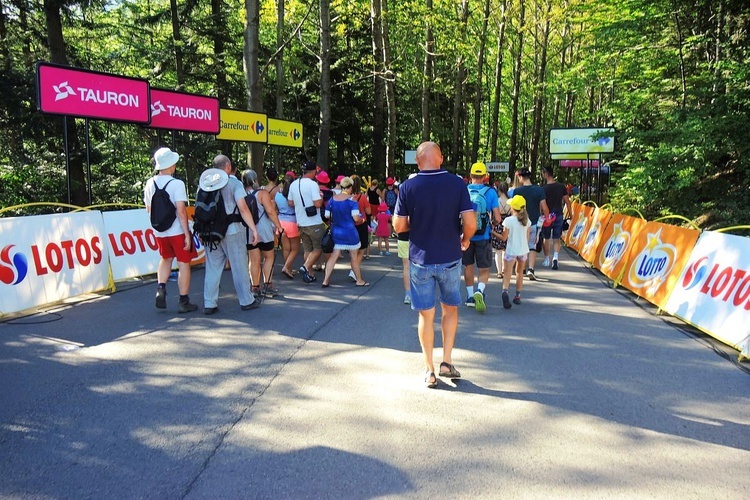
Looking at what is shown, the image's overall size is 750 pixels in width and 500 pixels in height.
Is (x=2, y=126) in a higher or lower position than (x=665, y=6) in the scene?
lower

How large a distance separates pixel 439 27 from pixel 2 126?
52.3 ft

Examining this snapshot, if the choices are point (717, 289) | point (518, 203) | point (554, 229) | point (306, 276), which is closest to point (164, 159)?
point (306, 276)

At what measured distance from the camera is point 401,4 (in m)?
23.1

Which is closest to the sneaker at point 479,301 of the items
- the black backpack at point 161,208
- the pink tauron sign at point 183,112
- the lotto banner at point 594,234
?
the black backpack at point 161,208

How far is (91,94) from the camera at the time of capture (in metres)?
9.90

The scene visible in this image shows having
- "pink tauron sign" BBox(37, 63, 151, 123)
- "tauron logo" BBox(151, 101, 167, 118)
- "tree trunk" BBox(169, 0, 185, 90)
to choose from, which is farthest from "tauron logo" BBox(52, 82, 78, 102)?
"tree trunk" BBox(169, 0, 185, 90)

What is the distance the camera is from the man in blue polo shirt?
4676 mm

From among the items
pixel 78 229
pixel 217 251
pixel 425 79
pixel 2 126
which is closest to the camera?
pixel 217 251

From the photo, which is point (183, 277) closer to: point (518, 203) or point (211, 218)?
point (211, 218)

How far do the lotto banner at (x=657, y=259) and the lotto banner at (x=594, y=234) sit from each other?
9.35ft

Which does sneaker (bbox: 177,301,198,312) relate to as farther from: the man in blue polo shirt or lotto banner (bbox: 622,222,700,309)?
lotto banner (bbox: 622,222,700,309)

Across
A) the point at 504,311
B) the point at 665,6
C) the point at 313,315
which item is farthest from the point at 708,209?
the point at 313,315

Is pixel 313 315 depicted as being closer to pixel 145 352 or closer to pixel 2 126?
pixel 145 352

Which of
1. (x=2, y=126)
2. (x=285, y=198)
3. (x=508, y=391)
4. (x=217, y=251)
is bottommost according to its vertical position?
(x=508, y=391)
